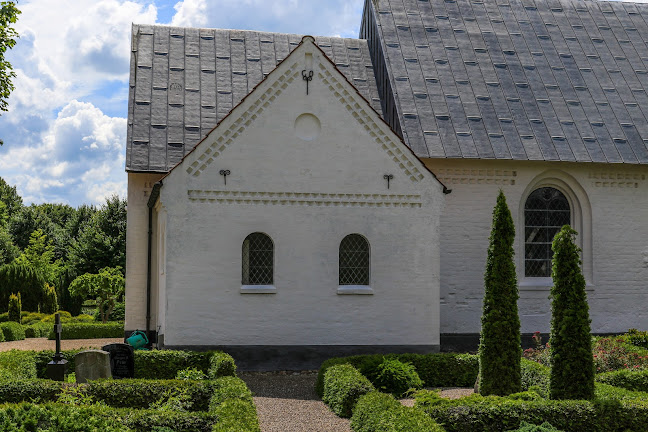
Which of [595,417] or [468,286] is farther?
[468,286]

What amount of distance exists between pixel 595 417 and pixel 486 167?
31.6 ft

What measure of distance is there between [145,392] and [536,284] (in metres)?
11.3

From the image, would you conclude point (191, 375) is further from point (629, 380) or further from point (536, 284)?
point (536, 284)

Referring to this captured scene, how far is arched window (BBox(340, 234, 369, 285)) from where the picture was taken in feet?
53.7

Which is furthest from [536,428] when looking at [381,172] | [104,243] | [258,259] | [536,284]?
[104,243]

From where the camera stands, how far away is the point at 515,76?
Result: 2069 cm

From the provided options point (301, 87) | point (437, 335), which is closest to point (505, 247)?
point (437, 335)

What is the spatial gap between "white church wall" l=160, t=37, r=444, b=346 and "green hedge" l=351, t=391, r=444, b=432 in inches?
213

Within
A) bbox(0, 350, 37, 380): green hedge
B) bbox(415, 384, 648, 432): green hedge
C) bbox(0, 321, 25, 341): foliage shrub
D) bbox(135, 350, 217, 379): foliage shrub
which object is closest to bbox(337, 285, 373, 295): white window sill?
bbox(135, 350, 217, 379): foliage shrub

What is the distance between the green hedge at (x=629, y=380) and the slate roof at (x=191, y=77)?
10.6 meters

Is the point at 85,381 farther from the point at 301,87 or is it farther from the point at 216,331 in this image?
the point at 301,87

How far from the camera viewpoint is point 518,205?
18.8 m

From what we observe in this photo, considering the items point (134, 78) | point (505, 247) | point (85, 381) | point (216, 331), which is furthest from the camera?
point (134, 78)

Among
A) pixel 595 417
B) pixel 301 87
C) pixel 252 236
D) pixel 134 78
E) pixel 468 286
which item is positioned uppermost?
pixel 134 78
